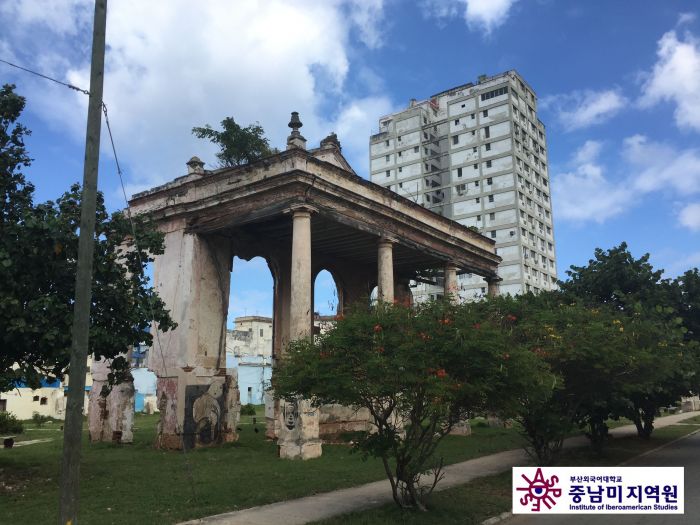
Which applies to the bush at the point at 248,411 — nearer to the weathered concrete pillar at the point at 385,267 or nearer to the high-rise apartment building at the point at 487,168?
the weathered concrete pillar at the point at 385,267

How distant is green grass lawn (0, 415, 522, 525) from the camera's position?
943 cm

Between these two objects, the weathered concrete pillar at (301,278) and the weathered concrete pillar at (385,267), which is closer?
the weathered concrete pillar at (301,278)

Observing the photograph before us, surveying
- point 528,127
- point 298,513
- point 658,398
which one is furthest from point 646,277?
point 528,127

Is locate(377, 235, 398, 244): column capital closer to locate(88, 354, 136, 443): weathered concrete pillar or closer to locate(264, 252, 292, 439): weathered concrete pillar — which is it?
locate(264, 252, 292, 439): weathered concrete pillar

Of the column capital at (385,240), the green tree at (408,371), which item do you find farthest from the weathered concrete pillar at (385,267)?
the green tree at (408,371)

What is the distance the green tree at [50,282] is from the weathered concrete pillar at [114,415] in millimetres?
7367

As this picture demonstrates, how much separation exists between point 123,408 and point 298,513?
13.4 meters

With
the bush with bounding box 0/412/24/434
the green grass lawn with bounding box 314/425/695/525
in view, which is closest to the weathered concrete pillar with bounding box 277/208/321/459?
the green grass lawn with bounding box 314/425/695/525

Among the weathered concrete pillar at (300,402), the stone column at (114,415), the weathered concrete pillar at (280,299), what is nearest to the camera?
the weathered concrete pillar at (300,402)

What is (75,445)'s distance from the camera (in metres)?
6.17

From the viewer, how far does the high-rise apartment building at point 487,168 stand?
6288cm

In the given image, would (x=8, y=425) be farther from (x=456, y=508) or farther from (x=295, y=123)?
(x=456, y=508)

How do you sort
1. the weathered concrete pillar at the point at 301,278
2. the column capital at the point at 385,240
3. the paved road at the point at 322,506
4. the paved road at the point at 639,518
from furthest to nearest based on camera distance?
1. the column capital at the point at 385,240
2. the weathered concrete pillar at the point at 301,278
3. the paved road at the point at 639,518
4. the paved road at the point at 322,506

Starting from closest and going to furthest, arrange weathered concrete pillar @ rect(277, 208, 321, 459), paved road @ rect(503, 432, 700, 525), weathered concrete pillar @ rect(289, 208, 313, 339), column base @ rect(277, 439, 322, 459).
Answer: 1. paved road @ rect(503, 432, 700, 525)
2. column base @ rect(277, 439, 322, 459)
3. weathered concrete pillar @ rect(277, 208, 321, 459)
4. weathered concrete pillar @ rect(289, 208, 313, 339)
